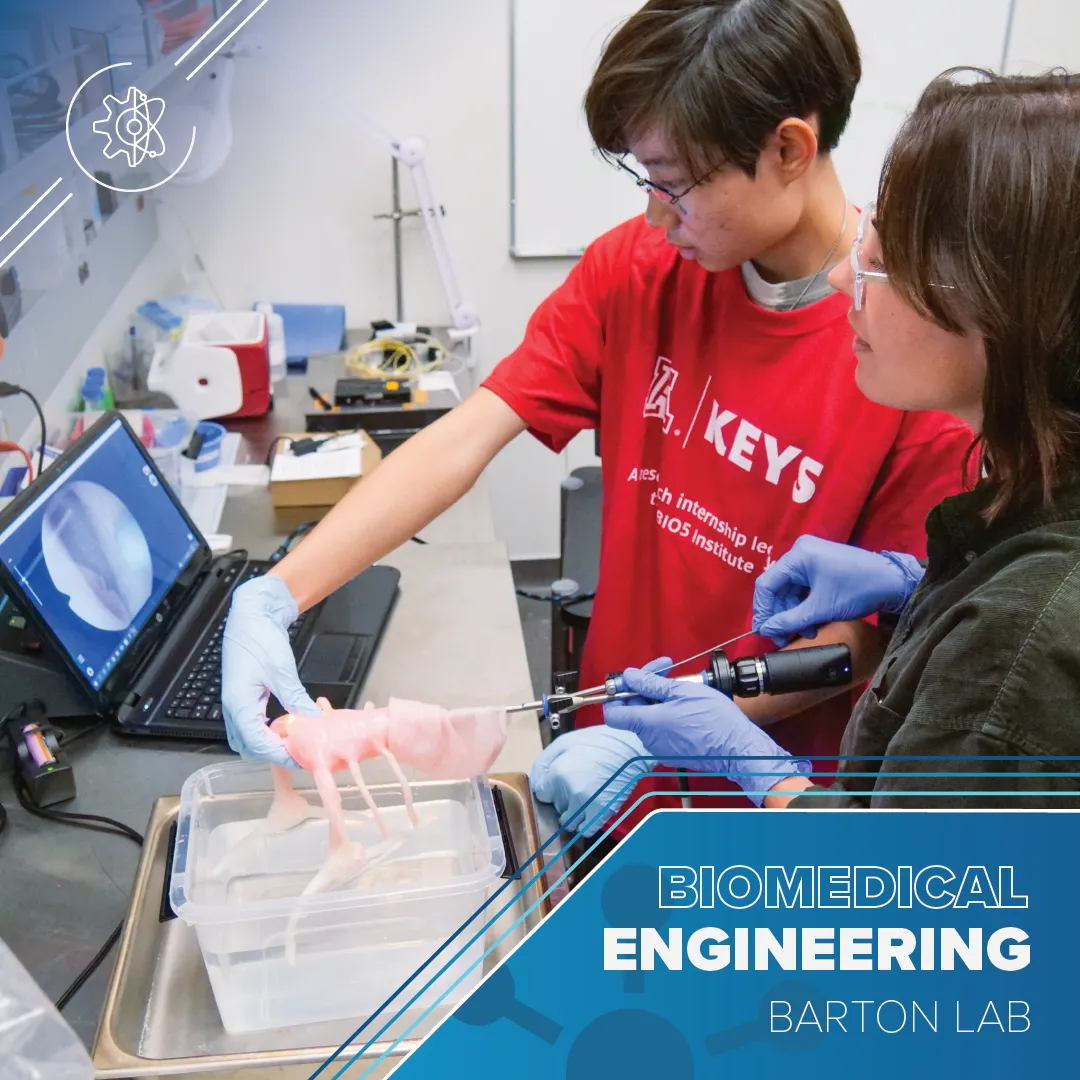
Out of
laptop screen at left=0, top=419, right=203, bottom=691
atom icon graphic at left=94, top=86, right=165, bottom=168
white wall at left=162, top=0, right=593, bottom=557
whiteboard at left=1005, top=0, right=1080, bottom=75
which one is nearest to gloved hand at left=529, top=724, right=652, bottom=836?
laptop screen at left=0, top=419, right=203, bottom=691

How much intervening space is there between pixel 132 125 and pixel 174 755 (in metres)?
1.08

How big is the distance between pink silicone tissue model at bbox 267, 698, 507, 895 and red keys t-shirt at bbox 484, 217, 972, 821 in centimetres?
48

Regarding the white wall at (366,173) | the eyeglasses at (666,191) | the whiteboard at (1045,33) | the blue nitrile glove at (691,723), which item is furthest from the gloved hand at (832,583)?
the whiteboard at (1045,33)

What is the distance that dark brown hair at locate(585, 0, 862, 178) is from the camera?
3.62ft

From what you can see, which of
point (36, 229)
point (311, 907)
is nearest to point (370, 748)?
point (311, 907)

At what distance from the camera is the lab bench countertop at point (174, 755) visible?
103cm

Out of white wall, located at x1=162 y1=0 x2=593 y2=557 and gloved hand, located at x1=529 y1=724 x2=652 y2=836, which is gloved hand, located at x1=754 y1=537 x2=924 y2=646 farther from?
white wall, located at x1=162 y1=0 x2=593 y2=557

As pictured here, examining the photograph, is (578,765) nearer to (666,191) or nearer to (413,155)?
(666,191)

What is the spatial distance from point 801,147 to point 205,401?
5.51 ft

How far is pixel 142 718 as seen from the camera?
1335mm

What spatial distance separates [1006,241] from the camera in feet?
2.30
